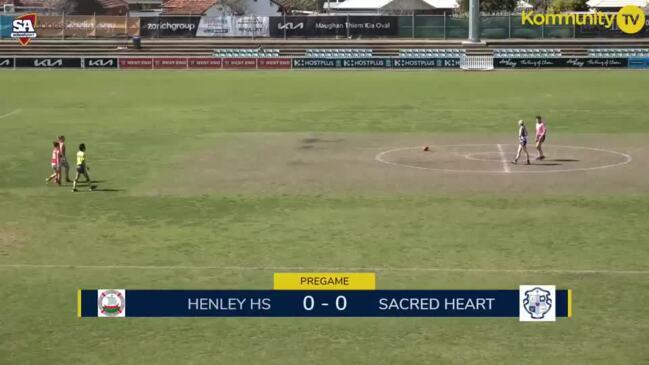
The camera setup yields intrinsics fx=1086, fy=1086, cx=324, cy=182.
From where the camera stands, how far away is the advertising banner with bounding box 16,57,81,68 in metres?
96.5

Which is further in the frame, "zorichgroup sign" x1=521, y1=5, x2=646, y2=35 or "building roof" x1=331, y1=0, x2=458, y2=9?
"building roof" x1=331, y1=0, x2=458, y2=9

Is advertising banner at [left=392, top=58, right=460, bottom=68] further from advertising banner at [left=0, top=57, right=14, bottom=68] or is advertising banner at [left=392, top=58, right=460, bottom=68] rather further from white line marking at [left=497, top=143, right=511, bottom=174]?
white line marking at [left=497, top=143, right=511, bottom=174]

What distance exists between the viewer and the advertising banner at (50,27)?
11569 cm

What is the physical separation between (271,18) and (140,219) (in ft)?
272

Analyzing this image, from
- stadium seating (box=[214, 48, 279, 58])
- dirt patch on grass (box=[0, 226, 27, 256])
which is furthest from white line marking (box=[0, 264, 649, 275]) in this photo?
stadium seating (box=[214, 48, 279, 58])

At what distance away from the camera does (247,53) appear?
97.6 meters

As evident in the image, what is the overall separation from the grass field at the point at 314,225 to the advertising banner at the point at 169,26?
49802 millimetres

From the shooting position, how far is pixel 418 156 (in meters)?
45.6

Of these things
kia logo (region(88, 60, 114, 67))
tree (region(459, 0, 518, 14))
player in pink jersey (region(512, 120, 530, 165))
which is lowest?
player in pink jersey (region(512, 120, 530, 165))

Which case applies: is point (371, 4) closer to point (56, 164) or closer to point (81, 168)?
point (56, 164)

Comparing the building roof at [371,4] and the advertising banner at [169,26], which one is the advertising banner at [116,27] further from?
the building roof at [371,4]

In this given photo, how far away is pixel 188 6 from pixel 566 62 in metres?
67.8

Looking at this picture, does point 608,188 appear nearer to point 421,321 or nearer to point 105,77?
point 421,321

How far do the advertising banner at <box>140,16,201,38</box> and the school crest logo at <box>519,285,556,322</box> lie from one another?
318ft
